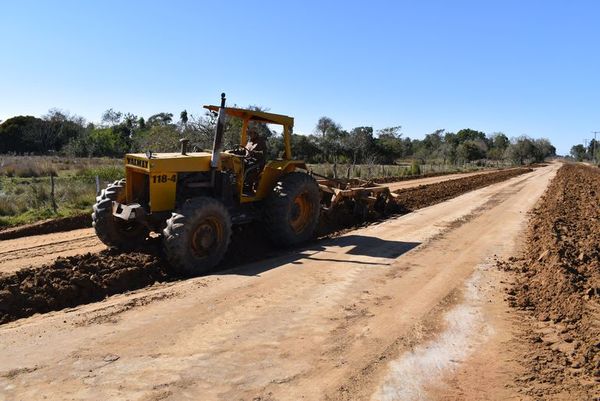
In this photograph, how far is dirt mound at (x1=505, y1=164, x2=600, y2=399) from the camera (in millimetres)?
4418

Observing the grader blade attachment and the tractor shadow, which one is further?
the grader blade attachment

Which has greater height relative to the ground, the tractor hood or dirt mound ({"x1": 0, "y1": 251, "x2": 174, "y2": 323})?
the tractor hood

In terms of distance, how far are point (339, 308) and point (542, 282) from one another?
315 cm

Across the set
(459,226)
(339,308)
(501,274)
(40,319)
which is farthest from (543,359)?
(459,226)

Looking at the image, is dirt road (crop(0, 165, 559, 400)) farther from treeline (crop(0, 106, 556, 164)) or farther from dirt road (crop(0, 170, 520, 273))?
treeline (crop(0, 106, 556, 164))

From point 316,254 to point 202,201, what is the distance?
254 centimetres

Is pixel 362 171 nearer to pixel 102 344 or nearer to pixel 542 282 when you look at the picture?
pixel 542 282

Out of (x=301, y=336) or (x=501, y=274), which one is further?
(x=501, y=274)

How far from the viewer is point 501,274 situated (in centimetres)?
802

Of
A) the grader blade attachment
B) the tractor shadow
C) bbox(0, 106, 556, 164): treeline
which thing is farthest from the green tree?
the tractor shadow

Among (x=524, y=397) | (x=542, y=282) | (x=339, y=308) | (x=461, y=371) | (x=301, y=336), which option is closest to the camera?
(x=524, y=397)

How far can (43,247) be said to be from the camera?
977cm

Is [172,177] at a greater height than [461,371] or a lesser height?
greater

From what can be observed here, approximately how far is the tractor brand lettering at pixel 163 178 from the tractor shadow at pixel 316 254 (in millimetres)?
1575
